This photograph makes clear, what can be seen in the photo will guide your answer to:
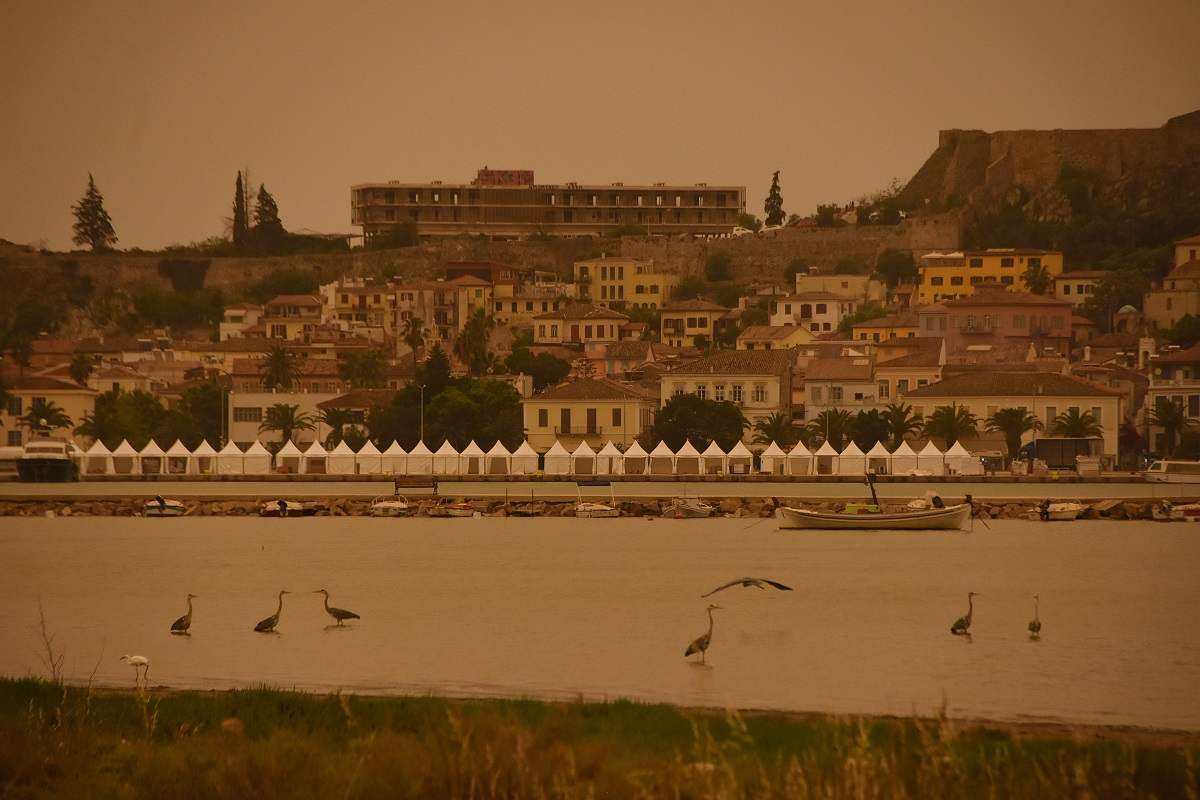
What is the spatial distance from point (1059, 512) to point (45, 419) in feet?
186

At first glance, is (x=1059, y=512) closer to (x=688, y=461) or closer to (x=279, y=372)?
(x=688, y=461)

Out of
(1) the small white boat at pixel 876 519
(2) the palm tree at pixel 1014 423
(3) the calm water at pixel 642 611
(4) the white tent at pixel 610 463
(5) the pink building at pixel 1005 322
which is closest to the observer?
(3) the calm water at pixel 642 611

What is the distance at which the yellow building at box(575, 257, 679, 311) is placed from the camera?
131750 millimetres

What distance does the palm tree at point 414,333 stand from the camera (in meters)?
113

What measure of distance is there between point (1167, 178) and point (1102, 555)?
3986 inches

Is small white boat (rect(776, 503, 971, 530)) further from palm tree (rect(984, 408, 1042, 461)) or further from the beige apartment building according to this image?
the beige apartment building

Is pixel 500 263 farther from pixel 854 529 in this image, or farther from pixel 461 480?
pixel 854 529

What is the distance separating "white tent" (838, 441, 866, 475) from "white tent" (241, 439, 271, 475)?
2348 cm

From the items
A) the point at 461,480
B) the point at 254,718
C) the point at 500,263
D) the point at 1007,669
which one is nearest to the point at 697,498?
the point at 461,480

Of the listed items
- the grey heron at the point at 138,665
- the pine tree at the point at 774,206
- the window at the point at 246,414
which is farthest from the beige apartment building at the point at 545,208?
the grey heron at the point at 138,665

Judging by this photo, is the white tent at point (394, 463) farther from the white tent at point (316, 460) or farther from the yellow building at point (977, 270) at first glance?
the yellow building at point (977, 270)

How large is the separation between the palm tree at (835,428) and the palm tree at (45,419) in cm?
3968

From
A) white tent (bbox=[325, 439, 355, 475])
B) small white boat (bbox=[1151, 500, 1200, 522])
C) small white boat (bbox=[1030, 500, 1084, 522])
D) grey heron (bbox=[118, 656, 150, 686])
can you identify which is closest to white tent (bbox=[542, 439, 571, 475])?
white tent (bbox=[325, 439, 355, 475])

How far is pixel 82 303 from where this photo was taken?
14362cm
